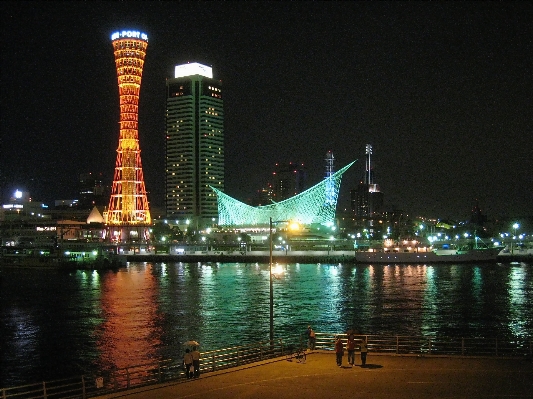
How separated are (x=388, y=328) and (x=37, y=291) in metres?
25.5

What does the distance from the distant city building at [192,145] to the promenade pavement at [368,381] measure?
116160mm

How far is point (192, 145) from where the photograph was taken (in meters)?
131

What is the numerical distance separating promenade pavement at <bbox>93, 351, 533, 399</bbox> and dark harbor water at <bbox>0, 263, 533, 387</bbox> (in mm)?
7468

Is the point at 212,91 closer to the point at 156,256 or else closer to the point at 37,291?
the point at 156,256

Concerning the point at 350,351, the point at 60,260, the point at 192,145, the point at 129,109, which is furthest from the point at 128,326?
the point at 192,145

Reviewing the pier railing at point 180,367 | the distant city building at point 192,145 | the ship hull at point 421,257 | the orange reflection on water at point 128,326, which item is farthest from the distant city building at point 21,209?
the pier railing at point 180,367

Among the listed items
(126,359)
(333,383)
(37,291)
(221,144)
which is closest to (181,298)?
(37,291)

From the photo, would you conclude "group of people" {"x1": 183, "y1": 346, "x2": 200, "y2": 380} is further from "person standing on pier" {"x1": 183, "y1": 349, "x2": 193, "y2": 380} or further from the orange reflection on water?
the orange reflection on water

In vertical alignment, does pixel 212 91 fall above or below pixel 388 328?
above

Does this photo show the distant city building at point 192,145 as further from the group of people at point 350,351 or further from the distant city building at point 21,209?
the group of people at point 350,351

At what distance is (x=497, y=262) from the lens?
7088 centimetres

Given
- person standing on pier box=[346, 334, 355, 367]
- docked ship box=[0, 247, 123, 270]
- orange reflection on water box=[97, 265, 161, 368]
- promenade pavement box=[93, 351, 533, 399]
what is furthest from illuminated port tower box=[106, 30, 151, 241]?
person standing on pier box=[346, 334, 355, 367]

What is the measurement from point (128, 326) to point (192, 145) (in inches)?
4175

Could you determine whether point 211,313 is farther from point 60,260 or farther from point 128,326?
point 60,260
